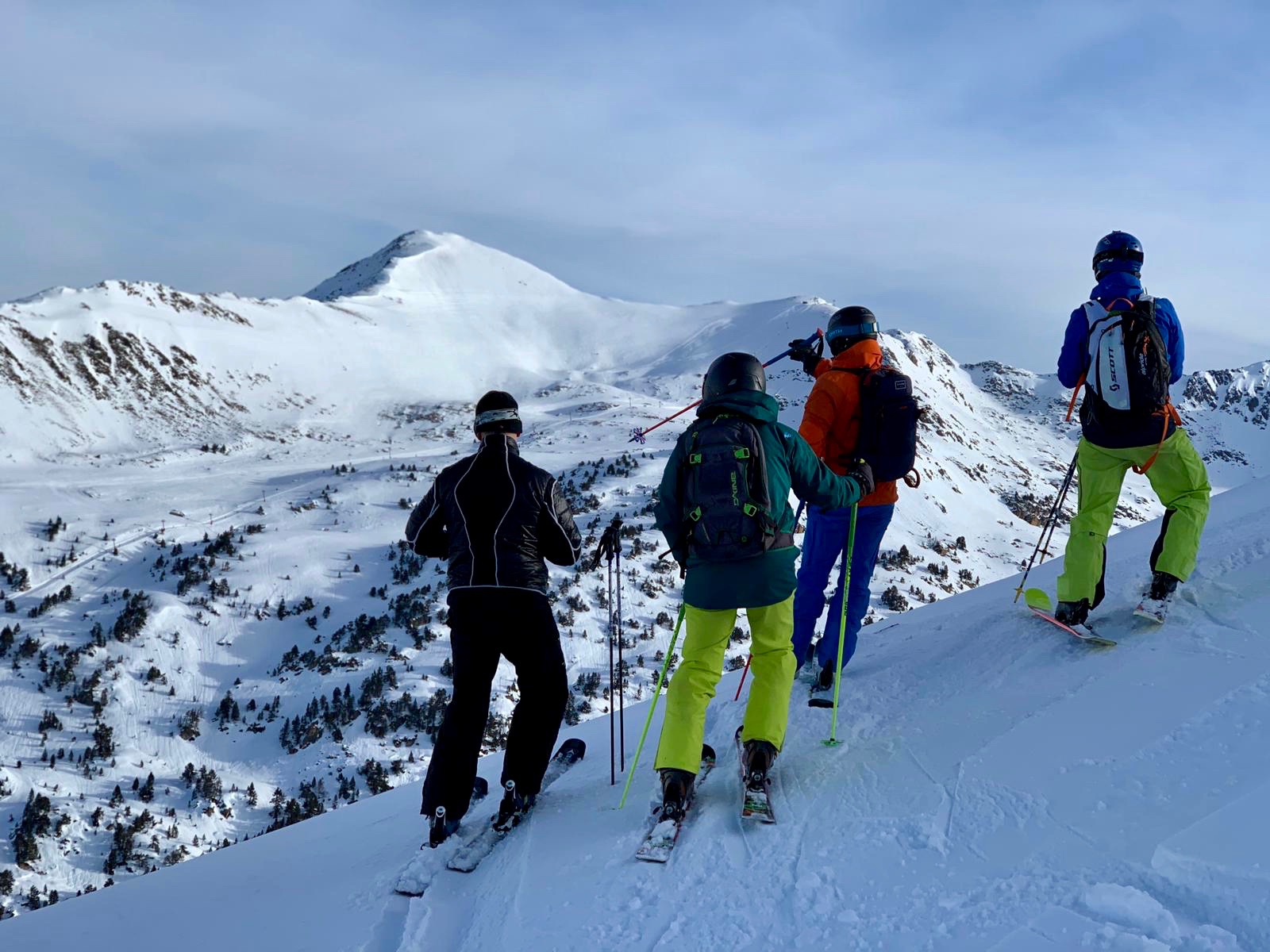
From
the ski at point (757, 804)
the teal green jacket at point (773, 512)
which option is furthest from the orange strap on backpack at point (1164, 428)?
the ski at point (757, 804)

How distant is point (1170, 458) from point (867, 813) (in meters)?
3.72

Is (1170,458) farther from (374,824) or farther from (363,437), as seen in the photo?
(363,437)

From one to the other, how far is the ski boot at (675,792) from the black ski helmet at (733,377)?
2.11 m

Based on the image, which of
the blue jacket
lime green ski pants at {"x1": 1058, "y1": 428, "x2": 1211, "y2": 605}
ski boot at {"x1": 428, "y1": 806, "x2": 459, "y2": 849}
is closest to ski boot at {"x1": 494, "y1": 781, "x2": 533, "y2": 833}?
ski boot at {"x1": 428, "y1": 806, "x2": 459, "y2": 849}

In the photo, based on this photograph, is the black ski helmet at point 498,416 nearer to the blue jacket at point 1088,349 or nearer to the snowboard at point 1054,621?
the blue jacket at point 1088,349

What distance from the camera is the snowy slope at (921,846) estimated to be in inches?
121

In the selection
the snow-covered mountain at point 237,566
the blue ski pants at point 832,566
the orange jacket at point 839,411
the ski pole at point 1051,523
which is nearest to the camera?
the orange jacket at point 839,411

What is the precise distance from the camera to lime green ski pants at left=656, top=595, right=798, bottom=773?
4.39 metres

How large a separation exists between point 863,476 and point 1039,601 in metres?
2.46

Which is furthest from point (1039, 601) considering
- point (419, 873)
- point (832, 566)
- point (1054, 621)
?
point (419, 873)

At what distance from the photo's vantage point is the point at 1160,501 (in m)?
5.86

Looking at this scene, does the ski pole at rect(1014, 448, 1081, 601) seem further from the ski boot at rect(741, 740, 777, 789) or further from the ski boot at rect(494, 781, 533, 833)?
the ski boot at rect(494, 781, 533, 833)

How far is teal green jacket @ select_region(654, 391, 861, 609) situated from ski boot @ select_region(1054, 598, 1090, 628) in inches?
100.0

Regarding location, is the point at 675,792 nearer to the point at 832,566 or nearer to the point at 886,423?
the point at 832,566
